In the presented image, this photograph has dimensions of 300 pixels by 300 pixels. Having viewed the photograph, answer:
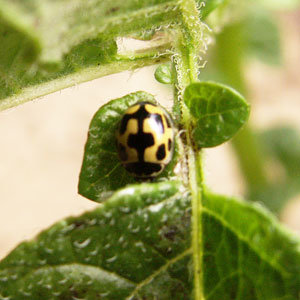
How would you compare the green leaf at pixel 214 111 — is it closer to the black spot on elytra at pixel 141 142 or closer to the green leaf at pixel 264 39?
the black spot on elytra at pixel 141 142

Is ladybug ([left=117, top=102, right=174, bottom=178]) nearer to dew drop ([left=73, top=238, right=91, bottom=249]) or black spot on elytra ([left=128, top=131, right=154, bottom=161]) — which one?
black spot on elytra ([left=128, top=131, right=154, bottom=161])

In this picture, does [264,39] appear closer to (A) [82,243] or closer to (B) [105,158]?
(B) [105,158]

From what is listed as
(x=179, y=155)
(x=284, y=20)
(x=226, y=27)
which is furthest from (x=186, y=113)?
(x=284, y=20)

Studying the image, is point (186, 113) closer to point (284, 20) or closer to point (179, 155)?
point (179, 155)

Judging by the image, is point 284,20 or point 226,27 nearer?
point 226,27

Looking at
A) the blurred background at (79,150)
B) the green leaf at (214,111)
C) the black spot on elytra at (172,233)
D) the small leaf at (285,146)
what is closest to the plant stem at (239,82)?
the blurred background at (79,150)

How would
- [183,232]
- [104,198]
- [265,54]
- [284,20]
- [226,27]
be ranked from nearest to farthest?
1. [183,232]
2. [104,198]
3. [226,27]
4. [265,54]
5. [284,20]

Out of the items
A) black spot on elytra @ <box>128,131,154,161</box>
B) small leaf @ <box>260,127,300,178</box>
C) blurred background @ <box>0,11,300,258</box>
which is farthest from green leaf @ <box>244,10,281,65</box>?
black spot on elytra @ <box>128,131,154,161</box>
